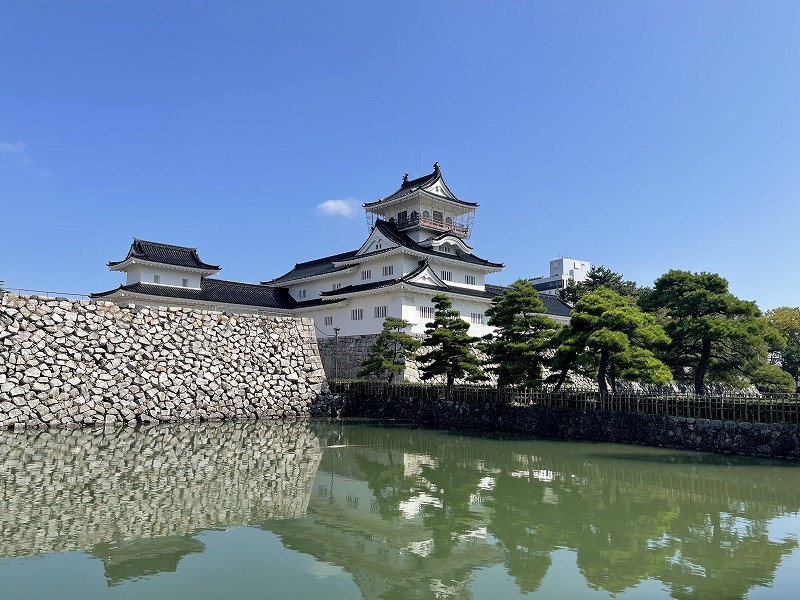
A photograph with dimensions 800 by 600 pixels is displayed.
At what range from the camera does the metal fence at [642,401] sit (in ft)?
40.5

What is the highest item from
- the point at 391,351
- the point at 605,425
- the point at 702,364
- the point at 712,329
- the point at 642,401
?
the point at 712,329

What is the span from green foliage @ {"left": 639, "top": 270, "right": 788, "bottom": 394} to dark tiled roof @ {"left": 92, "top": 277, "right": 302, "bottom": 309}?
684 inches

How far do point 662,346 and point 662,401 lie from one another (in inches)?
155

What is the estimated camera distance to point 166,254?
28031 millimetres

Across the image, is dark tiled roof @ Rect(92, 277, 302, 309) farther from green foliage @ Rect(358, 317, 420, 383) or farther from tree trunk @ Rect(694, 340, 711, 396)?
tree trunk @ Rect(694, 340, 711, 396)

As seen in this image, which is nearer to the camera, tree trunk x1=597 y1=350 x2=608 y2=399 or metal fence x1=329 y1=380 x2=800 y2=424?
metal fence x1=329 y1=380 x2=800 y2=424

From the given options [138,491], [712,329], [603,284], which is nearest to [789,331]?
[603,284]

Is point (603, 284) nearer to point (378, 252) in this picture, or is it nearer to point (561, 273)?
point (378, 252)

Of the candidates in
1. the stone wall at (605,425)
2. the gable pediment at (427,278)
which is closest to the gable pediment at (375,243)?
the gable pediment at (427,278)

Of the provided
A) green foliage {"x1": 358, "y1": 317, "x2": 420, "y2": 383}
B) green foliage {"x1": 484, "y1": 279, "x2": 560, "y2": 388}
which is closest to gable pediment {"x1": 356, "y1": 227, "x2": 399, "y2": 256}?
green foliage {"x1": 358, "y1": 317, "x2": 420, "y2": 383}

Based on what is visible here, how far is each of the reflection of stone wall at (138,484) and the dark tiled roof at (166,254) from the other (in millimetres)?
13042

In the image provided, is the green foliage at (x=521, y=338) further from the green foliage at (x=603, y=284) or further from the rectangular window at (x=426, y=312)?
the green foliage at (x=603, y=284)

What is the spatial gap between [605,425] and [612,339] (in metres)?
2.43

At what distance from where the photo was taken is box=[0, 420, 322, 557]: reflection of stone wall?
259 inches
